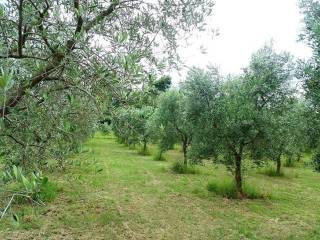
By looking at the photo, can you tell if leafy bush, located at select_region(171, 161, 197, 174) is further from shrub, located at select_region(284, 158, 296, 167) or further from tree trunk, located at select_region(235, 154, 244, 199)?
shrub, located at select_region(284, 158, 296, 167)

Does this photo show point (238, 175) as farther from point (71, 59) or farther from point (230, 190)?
point (71, 59)

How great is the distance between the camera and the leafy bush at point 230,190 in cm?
1755

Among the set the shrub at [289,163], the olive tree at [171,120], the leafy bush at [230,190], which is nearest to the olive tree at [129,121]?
the leafy bush at [230,190]

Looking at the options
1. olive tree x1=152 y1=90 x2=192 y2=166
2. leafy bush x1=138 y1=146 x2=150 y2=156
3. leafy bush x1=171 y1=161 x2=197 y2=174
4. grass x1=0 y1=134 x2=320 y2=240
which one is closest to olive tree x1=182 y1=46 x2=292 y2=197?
grass x1=0 y1=134 x2=320 y2=240

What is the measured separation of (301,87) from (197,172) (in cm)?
1628

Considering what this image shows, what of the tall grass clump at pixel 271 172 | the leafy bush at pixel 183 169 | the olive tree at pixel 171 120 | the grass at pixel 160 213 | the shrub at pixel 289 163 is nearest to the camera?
the grass at pixel 160 213

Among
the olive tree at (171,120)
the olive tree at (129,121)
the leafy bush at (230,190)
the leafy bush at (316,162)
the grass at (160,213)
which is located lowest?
the grass at (160,213)

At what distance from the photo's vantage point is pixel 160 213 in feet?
45.4

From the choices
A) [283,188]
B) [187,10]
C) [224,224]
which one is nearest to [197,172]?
[283,188]

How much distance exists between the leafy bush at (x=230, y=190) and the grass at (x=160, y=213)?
0.35m

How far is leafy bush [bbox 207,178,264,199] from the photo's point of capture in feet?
57.6

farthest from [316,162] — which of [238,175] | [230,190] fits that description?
[230,190]

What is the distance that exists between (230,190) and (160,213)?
508 cm

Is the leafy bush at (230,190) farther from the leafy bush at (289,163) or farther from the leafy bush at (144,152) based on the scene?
the leafy bush at (144,152)
